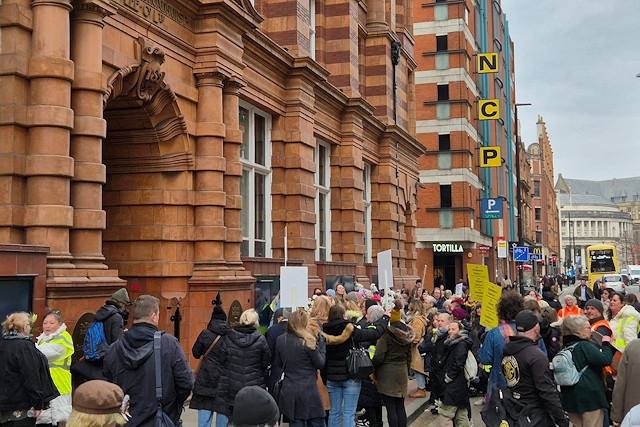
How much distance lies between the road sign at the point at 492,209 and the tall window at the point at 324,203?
1157 centimetres

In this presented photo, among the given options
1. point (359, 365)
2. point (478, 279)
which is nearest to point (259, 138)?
point (478, 279)

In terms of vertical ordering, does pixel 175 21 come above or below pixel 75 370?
above

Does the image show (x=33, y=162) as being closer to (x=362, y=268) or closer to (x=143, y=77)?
(x=143, y=77)

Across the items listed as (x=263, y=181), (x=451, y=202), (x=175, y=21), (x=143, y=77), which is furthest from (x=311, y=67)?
(x=451, y=202)

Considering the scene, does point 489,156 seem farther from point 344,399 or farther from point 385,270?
point 344,399

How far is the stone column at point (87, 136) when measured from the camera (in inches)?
439

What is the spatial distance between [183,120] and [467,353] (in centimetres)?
755

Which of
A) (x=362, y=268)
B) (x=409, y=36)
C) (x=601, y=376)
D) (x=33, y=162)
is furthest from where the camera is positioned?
(x=409, y=36)

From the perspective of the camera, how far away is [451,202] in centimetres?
4372

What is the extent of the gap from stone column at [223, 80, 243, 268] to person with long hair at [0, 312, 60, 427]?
7991 millimetres

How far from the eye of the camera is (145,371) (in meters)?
6.10

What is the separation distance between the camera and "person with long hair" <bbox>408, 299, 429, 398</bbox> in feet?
40.9

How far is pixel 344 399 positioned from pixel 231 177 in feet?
22.6

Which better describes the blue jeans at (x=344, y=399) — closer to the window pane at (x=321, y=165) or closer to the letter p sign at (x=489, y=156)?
the window pane at (x=321, y=165)
